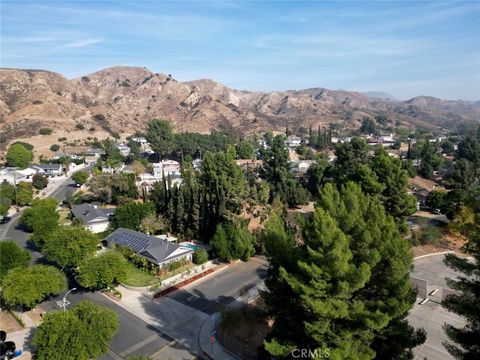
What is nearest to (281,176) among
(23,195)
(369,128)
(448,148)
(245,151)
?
(245,151)

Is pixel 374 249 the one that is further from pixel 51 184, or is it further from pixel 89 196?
pixel 51 184

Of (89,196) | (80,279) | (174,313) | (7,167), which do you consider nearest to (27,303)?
(80,279)

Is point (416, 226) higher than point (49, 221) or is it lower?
lower

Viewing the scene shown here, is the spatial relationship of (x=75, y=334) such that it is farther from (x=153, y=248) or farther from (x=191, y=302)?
(x=153, y=248)

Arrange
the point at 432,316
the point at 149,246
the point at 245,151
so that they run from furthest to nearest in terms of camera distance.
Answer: the point at 245,151
the point at 149,246
the point at 432,316

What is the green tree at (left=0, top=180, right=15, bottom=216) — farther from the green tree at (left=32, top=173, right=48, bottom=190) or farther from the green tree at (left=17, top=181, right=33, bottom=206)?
the green tree at (left=32, top=173, right=48, bottom=190)

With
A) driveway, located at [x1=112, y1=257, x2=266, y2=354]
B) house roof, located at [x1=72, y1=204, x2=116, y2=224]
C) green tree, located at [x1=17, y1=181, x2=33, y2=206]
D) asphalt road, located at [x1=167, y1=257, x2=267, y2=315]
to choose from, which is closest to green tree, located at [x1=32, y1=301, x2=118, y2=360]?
driveway, located at [x1=112, y1=257, x2=266, y2=354]
